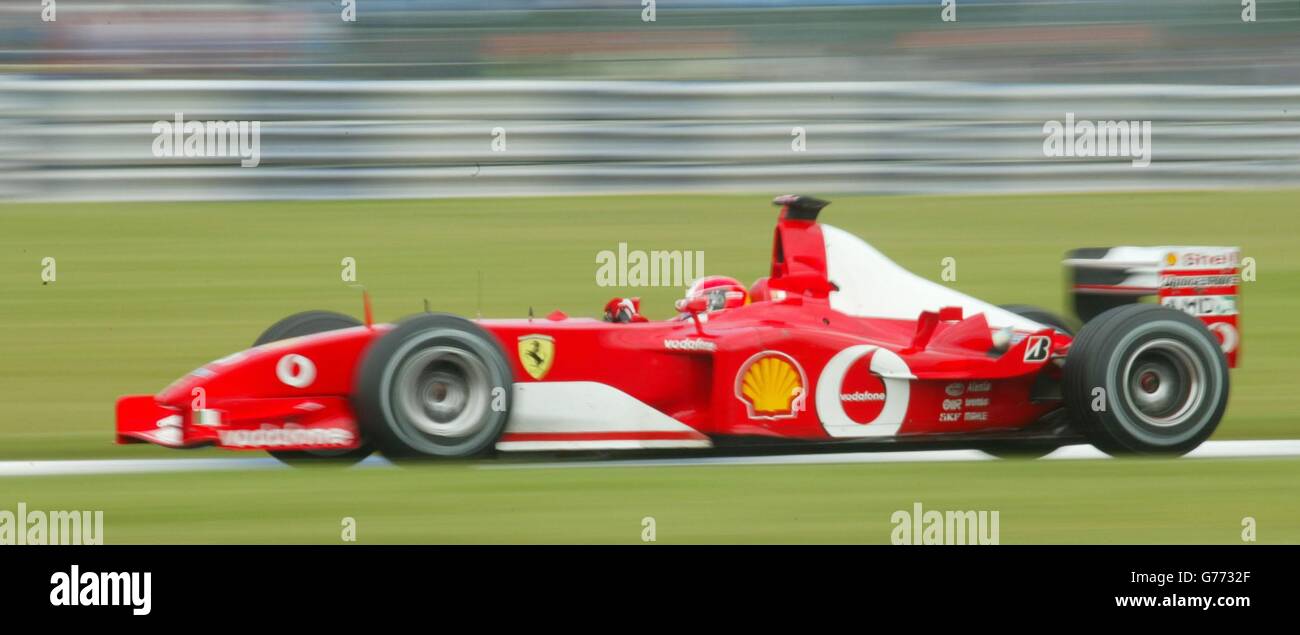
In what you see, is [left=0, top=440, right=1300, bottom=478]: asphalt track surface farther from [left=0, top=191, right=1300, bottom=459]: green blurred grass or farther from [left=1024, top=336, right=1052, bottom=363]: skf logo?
[left=0, top=191, right=1300, bottom=459]: green blurred grass

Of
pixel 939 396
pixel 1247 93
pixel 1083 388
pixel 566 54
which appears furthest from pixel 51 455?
pixel 1247 93

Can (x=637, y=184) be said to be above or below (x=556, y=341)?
above

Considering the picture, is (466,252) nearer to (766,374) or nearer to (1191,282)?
(766,374)

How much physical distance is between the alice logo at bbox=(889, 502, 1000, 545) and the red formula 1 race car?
834 millimetres

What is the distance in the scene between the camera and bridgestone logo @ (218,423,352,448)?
21.3 feet

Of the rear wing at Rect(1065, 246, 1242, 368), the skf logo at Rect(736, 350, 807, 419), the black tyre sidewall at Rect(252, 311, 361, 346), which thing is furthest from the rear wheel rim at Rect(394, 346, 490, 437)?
the rear wing at Rect(1065, 246, 1242, 368)

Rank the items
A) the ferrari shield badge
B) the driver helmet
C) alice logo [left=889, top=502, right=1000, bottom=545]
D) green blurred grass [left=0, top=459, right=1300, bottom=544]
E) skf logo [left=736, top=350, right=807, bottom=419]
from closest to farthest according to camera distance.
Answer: green blurred grass [left=0, top=459, right=1300, bottom=544] < alice logo [left=889, top=502, right=1000, bottom=545] < the ferrari shield badge < skf logo [left=736, top=350, right=807, bottom=419] < the driver helmet

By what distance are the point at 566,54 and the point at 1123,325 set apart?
6.11 m

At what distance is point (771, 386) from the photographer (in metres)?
6.92

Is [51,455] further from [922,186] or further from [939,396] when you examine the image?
[922,186]

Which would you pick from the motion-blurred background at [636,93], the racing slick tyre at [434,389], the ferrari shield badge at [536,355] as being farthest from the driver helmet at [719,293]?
the motion-blurred background at [636,93]

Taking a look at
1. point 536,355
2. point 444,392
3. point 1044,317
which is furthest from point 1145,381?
point 444,392

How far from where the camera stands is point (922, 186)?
1222cm

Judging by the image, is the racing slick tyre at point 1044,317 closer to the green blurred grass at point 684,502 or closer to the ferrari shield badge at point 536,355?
the green blurred grass at point 684,502
